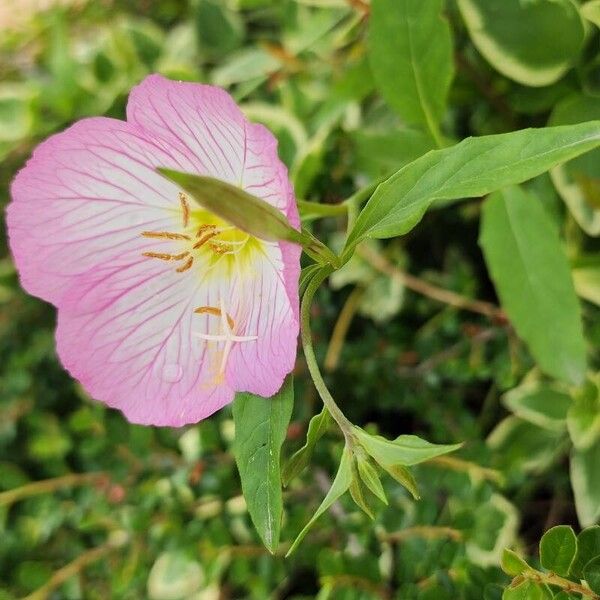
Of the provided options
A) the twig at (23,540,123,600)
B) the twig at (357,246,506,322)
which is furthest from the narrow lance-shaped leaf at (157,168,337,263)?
the twig at (23,540,123,600)

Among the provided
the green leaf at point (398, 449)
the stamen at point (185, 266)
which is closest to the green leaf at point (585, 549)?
the green leaf at point (398, 449)

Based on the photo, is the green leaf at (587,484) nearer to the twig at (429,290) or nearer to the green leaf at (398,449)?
the twig at (429,290)

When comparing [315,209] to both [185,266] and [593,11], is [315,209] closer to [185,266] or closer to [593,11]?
[185,266]

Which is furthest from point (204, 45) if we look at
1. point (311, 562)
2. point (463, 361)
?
point (311, 562)

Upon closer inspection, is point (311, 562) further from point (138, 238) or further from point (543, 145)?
point (543, 145)

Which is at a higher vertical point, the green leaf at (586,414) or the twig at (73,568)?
the green leaf at (586,414)
